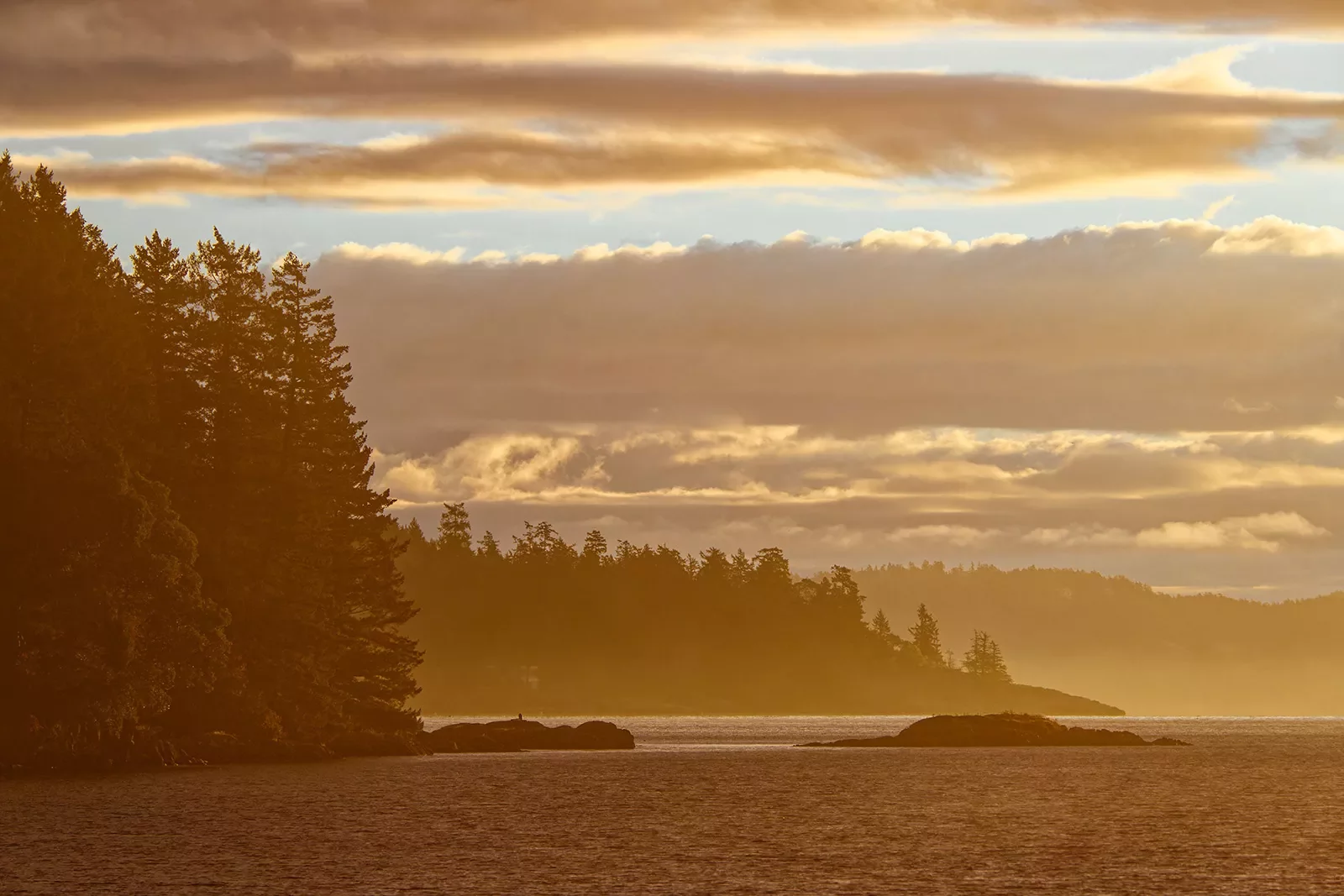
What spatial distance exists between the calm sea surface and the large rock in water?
1195 inches

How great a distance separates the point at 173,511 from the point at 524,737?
265 ft

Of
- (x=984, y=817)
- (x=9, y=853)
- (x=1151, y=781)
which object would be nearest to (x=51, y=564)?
(x=9, y=853)

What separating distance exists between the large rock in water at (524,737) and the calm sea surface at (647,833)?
30.4 meters

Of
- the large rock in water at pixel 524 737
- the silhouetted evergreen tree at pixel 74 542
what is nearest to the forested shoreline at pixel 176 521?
the silhouetted evergreen tree at pixel 74 542

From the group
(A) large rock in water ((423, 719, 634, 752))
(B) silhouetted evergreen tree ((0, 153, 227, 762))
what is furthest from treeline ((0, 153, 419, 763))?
(A) large rock in water ((423, 719, 634, 752))

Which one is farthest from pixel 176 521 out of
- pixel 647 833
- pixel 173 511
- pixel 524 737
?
pixel 524 737

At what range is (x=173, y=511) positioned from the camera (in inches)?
4026

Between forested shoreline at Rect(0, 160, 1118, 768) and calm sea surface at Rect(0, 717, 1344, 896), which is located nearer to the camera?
calm sea surface at Rect(0, 717, 1344, 896)

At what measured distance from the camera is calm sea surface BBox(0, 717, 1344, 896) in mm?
63438

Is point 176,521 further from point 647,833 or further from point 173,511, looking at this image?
point 647,833

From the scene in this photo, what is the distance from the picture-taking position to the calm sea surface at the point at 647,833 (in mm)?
63438

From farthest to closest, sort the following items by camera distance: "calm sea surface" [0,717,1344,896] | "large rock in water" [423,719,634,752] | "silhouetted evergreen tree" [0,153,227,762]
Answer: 1. "large rock in water" [423,719,634,752]
2. "silhouetted evergreen tree" [0,153,227,762]
3. "calm sea surface" [0,717,1344,896]

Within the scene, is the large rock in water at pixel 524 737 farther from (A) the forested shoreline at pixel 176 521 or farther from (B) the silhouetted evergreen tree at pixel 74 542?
(B) the silhouetted evergreen tree at pixel 74 542

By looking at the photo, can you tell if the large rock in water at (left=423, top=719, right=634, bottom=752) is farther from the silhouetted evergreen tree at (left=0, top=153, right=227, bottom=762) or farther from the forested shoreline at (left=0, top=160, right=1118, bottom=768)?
the silhouetted evergreen tree at (left=0, top=153, right=227, bottom=762)
